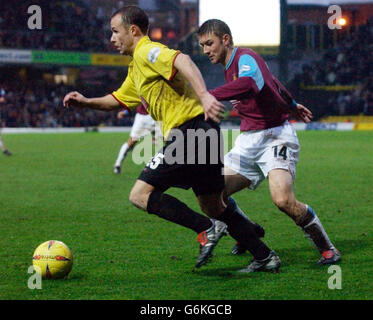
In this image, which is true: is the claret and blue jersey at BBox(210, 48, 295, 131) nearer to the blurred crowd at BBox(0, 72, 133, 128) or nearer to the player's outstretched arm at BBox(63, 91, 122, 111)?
the player's outstretched arm at BBox(63, 91, 122, 111)

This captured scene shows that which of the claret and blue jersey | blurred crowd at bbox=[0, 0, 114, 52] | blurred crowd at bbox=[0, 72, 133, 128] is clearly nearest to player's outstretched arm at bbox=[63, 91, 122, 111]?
the claret and blue jersey

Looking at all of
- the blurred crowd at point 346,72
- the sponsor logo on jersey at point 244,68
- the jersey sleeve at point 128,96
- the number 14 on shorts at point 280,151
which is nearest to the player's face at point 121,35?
the jersey sleeve at point 128,96

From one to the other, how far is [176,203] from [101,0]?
144 feet

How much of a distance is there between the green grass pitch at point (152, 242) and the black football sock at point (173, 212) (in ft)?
1.42

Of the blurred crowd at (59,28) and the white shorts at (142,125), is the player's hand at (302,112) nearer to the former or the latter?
the white shorts at (142,125)

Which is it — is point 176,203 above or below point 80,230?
above

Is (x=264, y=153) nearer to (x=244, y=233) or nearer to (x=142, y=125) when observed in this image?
(x=244, y=233)

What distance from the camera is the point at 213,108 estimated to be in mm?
4531

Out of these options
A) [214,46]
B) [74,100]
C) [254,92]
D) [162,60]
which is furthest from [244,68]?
[74,100]

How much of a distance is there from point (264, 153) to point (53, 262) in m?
2.05

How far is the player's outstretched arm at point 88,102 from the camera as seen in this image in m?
5.69

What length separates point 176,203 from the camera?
529 centimetres
